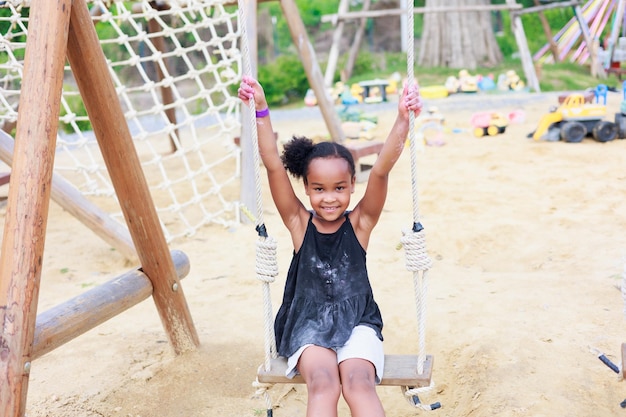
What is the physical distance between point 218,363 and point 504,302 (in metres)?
1.39

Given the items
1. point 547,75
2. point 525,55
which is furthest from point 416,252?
point 547,75

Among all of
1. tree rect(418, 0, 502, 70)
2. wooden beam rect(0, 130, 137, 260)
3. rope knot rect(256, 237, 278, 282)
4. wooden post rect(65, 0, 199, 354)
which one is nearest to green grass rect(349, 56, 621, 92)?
tree rect(418, 0, 502, 70)

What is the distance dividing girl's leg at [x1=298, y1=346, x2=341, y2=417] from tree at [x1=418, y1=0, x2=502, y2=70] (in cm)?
1233

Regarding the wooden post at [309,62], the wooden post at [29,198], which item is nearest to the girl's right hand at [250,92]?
the wooden post at [29,198]

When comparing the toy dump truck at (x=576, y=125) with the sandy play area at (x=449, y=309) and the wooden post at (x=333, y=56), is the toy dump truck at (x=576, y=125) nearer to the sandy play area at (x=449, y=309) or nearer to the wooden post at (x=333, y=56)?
the sandy play area at (x=449, y=309)

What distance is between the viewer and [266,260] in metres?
2.42

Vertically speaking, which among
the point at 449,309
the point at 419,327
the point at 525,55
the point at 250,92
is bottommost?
the point at 449,309

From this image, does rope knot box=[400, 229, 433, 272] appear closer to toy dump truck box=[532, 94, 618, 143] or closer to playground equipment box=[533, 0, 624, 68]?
toy dump truck box=[532, 94, 618, 143]

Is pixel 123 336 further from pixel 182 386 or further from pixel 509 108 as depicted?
pixel 509 108

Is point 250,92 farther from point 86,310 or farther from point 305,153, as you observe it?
point 86,310

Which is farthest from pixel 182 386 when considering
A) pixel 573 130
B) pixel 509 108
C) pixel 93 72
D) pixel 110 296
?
pixel 509 108

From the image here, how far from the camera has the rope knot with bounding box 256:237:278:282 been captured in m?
2.42

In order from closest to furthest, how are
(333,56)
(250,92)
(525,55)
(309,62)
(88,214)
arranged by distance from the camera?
(250,92) < (88,214) < (309,62) < (525,55) < (333,56)

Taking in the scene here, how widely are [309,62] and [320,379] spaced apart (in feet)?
14.4
